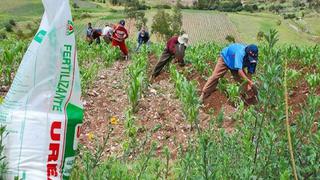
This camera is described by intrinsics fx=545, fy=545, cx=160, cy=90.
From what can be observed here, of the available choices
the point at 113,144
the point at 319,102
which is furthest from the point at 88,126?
the point at 319,102

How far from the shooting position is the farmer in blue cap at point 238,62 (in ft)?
23.8

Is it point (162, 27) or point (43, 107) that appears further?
point (162, 27)

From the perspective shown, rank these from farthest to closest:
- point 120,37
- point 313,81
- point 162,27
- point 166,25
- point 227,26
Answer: point 227,26 < point 162,27 < point 166,25 < point 120,37 < point 313,81

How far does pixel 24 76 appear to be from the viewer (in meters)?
3.56

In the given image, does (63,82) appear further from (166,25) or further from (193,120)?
(166,25)

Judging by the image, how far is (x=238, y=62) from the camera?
24.3 ft

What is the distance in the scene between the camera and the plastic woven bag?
3.53 m

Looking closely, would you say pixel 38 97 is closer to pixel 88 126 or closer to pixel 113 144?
pixel 113 144

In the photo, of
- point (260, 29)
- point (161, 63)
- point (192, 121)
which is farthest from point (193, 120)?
point (260, 29)

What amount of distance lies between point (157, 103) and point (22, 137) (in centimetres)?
477

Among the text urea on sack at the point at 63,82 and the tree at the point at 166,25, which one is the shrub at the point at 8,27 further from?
the text urea on sack at the point at 63,82

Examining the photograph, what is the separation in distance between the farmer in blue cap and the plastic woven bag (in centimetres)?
372

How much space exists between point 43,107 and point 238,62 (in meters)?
4.28

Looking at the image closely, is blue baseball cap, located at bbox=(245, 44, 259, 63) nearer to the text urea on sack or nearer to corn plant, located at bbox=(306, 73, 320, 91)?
corn plant, located at bbox=(306, 73, 320, 91)
